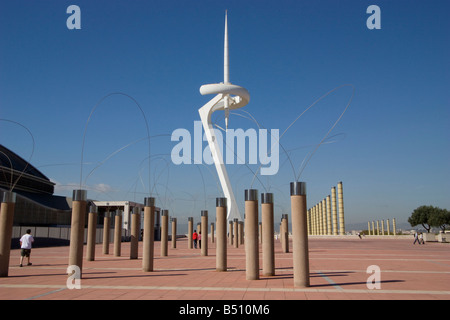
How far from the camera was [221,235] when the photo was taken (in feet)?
44.8

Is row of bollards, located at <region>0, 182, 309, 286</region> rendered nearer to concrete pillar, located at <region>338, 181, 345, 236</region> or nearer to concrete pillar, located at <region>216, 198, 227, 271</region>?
concrete pillar, located at <region>216, 198, 227, 271</region>

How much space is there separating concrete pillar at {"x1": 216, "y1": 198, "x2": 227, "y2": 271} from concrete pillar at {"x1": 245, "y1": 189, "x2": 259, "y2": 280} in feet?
6.79

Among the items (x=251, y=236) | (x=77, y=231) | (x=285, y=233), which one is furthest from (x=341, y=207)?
(x=77, y=231)

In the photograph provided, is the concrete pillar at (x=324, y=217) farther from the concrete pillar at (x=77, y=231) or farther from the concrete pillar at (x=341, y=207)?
the concrete pillar at (x=77, y=231)

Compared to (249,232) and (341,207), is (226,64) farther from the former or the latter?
(249,232)

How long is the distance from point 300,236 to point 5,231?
30.7ft

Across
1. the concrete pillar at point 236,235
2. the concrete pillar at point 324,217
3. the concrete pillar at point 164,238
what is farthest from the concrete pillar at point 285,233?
the concrete pillar at point 324,217

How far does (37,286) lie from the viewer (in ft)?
31.9

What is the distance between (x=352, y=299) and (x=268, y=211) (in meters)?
4.59

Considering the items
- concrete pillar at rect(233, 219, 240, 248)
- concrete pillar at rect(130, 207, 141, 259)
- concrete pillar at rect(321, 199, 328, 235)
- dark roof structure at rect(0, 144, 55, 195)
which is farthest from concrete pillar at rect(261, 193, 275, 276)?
concrete pillar at rect(321, 199, 328, 235)

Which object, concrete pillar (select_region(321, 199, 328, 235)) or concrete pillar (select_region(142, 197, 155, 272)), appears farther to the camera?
concrete pillar (select_region(321, 199, 328, 235))

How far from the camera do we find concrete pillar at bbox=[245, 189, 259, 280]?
11.1 metres
